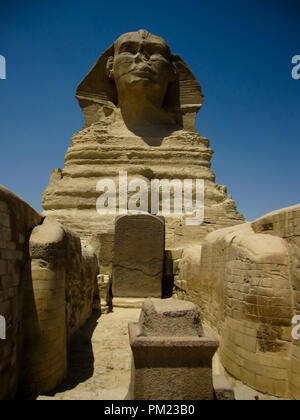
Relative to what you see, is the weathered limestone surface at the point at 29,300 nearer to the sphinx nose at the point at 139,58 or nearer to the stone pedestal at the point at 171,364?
the stone pedestal at the point at 171,364

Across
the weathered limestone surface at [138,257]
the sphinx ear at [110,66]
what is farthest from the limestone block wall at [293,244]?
the sphinx ear at [110,66]

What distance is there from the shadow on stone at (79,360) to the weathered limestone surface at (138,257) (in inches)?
74.2

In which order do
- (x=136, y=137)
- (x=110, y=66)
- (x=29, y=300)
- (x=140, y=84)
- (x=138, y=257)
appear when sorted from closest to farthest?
(x=29, y=300), (x=138, y=257), (x=140, y=84), (x=136, y=137), (x=110, y=66)

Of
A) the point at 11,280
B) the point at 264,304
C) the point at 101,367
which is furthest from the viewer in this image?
the point at 101,367

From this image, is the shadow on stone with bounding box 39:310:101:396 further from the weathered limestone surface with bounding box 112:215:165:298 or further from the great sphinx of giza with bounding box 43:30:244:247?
the great sphinx of giza with bounding box 43:30:244:247

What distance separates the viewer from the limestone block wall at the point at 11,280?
10.3 feet

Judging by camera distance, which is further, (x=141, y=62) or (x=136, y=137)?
(x=136, y=137)

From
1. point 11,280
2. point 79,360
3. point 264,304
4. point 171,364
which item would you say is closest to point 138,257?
point 79,360

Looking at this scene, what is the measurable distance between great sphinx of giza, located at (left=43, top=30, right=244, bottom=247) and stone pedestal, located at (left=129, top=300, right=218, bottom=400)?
6341 millimetres

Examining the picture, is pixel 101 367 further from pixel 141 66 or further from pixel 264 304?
pixel 141 66

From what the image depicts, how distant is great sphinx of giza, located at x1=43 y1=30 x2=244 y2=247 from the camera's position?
404 inches

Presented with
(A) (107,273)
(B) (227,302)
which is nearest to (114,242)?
(A) (107,273)

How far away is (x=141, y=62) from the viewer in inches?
451

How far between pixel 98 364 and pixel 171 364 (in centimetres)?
205
